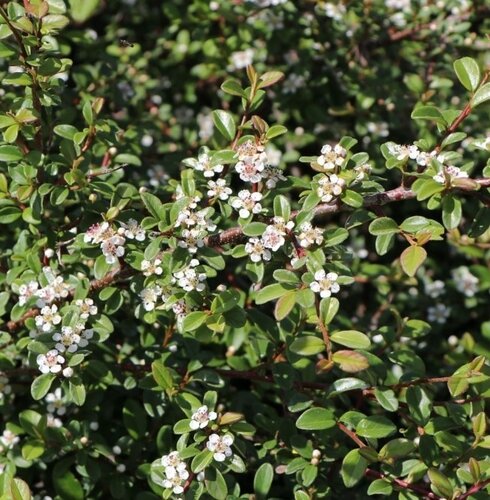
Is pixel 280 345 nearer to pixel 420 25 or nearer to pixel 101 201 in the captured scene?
pixel 101 201

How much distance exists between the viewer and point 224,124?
→ 1.92 m

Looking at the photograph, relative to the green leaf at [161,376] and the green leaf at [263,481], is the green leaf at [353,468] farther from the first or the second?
the green leaf at [161,376]

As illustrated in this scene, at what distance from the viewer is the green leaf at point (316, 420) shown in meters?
1.68

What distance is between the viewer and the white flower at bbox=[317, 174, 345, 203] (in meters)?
1.61

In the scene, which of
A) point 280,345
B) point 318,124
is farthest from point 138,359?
point 318,124

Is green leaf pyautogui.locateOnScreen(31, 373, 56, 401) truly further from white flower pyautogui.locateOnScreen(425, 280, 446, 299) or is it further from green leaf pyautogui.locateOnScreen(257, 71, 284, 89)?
white flower pyautogui.locateOnScreen(425, 280, 446, 299)

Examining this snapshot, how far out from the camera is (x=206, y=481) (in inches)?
64.2

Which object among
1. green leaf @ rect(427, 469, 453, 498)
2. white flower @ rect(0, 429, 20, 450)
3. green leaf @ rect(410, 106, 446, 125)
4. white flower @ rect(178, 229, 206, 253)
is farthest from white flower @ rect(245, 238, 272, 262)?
white flower @ rect(0, 429, 20, 450)

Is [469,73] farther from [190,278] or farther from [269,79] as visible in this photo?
[190,278]

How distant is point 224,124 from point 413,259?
2.06 feet

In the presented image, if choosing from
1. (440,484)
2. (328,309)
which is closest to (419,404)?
(440,484)

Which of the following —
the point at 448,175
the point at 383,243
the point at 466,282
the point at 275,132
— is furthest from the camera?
the point at 466,282

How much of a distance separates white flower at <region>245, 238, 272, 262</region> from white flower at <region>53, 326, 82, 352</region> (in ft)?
1.38

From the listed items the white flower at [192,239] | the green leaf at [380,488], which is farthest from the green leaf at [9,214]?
the green leaf at [380,488]
